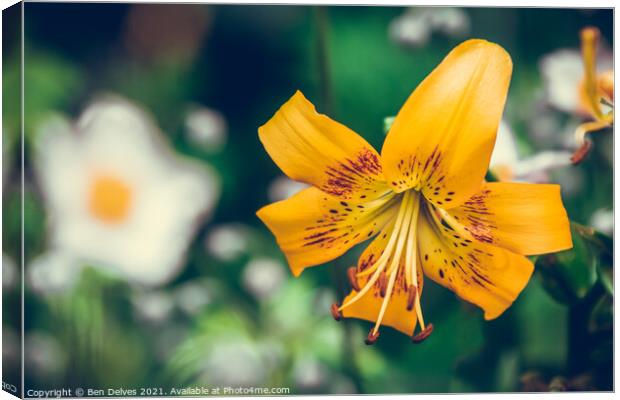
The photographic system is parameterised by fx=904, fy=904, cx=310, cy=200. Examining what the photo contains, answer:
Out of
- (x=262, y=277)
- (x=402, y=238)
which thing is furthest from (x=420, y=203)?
(x=262, y=277)

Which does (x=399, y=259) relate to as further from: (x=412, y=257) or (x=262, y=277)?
(x=262, y=277)

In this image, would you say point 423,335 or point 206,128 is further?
point 206,128

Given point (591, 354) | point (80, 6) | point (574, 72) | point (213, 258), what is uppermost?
point (80, 6)

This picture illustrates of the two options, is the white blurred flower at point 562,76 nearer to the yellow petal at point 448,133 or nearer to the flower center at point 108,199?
the yellow petal at point 448,133

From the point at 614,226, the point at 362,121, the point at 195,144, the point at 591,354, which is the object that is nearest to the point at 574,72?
the point at 614,226

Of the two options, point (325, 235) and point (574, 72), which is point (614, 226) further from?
point (325, 235)
